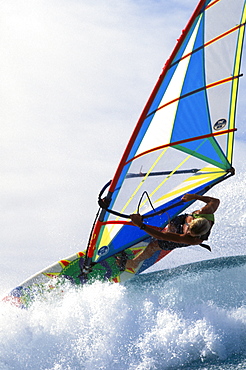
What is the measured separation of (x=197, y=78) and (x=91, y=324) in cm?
261

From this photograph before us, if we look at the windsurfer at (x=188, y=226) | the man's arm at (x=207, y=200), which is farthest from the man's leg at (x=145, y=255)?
the man's arm at (x=207, y=200)

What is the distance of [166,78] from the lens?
366 centimetres

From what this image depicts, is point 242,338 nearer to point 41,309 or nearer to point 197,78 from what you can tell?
point 41,309

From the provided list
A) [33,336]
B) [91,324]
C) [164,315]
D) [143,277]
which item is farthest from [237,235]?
[33,336]

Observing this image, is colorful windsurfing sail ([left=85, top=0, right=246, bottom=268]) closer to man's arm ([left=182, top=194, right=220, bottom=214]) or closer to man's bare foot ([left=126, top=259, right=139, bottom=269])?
man's arm ([left=182, top=194, right=220, bottom=214])

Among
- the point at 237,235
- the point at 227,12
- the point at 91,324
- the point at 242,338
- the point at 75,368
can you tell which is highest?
the point at 227,12

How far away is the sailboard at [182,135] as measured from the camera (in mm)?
3756

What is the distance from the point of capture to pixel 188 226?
3.95 m

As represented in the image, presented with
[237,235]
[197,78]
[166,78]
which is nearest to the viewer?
[166,78]

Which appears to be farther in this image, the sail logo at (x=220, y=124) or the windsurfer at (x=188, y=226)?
the sail logo at (x=220, y=124)

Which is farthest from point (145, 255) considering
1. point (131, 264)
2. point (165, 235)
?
point (165, 235)

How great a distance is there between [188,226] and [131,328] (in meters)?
1.21

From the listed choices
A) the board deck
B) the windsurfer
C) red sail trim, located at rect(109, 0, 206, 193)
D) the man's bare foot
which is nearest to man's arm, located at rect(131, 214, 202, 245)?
the windsurfer

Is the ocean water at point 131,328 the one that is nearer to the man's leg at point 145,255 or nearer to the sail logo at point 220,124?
the man's leg at point 145,255
